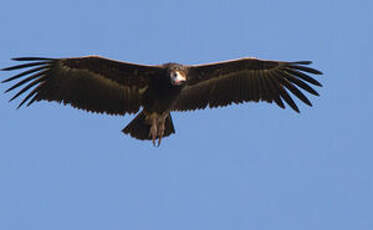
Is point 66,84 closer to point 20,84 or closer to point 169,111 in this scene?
point 20,84

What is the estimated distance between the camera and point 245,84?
1475 centimetres

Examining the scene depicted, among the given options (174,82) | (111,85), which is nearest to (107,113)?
(111,85)

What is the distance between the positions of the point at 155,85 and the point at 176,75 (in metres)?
0.58

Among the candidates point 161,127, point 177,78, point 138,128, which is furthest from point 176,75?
point 138,128

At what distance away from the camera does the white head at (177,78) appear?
13473 mm

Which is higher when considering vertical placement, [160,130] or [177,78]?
[177,78]

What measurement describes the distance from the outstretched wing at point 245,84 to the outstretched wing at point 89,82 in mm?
912

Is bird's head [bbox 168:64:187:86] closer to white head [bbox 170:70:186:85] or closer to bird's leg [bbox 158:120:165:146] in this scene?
white head [bbox 170:70:186:85]

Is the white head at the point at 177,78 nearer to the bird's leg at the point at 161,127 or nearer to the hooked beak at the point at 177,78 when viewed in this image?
the hooked beak at the point at 177,78

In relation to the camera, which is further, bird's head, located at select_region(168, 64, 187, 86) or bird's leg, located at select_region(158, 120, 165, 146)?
bird's leg, located at select_region(158, 120, 165, 146)

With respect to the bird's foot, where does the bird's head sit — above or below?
above

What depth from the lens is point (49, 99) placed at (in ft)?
45.2

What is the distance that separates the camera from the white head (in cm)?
1347

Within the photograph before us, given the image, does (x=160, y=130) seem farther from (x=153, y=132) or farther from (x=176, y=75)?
(x=176, y=75)
